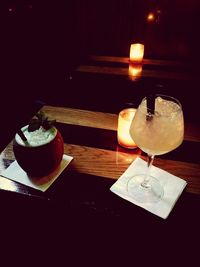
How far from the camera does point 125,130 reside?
1446mm

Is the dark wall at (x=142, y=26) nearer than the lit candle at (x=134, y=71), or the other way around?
the lit candle at (x=134, y=71)

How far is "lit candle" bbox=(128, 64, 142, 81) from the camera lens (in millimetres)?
2595

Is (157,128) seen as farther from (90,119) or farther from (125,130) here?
(90,119)

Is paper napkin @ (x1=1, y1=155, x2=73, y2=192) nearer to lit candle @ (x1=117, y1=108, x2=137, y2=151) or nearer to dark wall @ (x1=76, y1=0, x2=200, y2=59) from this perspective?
lit candle @ (x1=117, y1=108, x2=137, y2=151)

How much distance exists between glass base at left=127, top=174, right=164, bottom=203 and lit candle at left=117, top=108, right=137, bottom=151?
0.23 m

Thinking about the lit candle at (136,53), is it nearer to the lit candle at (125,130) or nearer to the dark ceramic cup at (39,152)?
the lit candle at (125,130)

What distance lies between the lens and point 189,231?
3.50ft

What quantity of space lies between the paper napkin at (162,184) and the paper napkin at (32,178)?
0.30 metres

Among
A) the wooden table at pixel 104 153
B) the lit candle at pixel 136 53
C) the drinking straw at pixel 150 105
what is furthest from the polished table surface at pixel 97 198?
the lit candle at pixel 136 53

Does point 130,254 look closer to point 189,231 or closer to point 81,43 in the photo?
point 189,231


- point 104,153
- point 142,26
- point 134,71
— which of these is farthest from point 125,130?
point 142,26

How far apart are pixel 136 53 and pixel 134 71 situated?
25 cm

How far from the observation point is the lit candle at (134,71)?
2.59m

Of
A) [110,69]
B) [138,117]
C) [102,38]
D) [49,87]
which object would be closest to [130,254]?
[138,117]
